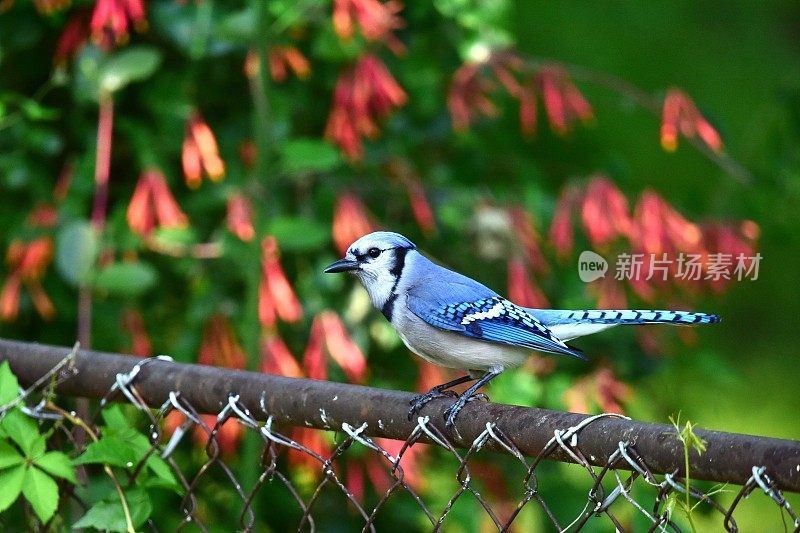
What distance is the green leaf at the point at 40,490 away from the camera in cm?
167

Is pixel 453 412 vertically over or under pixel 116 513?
over

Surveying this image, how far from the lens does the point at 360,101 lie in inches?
106

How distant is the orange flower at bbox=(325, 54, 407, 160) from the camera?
2693mm

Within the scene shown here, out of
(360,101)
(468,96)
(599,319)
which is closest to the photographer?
(599,319)

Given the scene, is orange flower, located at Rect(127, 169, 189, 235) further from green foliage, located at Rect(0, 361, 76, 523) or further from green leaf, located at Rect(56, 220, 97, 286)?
green foliage, located at Rect(0, 361, 76, 523)

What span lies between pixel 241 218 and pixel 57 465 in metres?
1.07

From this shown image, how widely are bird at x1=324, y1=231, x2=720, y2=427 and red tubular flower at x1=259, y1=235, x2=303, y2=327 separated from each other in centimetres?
41

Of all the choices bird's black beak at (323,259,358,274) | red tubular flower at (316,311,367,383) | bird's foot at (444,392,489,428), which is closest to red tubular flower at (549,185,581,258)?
red tubular flower at (316,311,367,383)

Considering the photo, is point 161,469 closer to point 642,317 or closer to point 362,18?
point 642,317

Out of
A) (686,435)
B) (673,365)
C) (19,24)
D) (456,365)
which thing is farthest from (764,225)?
(19,24)

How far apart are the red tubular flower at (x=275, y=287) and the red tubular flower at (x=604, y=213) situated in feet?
2.35

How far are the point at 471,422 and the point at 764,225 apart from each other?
1560mm

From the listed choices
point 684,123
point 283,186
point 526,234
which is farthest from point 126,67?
point 684,123

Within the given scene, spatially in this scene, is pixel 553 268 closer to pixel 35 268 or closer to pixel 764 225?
pixel 764 225
